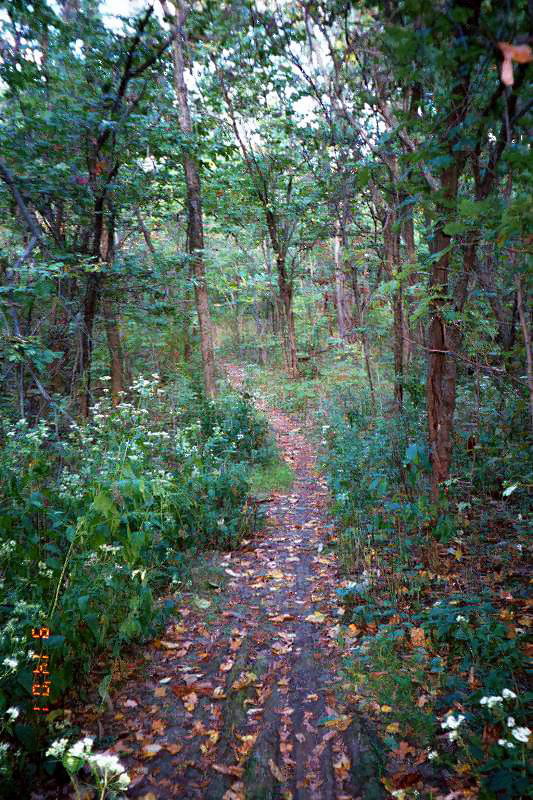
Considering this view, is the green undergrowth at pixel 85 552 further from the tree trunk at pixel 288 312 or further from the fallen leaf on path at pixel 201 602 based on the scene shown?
the tree trunk at pixel 288 312

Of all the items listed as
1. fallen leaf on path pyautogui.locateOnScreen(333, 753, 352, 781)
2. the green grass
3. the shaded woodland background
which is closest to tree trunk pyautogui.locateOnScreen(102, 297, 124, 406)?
the shaded woodland background

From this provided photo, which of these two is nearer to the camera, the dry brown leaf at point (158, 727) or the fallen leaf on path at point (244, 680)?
the dry brown leaf at point (158, 727)

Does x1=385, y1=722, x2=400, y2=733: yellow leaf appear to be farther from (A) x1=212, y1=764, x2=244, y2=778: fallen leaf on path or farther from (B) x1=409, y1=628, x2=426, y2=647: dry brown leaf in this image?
(A) x1=212, y1=764, x2=244, y2=778: fallen leaf on path

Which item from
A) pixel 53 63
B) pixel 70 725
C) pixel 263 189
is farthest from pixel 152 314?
pixel 263 189

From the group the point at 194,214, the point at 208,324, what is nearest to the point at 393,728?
the point at 208,324

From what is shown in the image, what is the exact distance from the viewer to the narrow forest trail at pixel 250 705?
2.65 metres

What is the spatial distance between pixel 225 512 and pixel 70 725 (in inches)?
124

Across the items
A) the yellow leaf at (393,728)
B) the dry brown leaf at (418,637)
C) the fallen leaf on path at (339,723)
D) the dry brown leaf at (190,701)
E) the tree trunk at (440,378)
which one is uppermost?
the tree trunk at (440,378)

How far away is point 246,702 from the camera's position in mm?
3266

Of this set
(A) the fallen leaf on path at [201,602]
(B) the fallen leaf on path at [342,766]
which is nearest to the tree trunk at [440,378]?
(A) the fallen leaf on path at [201,602]

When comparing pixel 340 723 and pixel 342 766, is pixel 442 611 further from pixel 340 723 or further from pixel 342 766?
pixel 342 766
